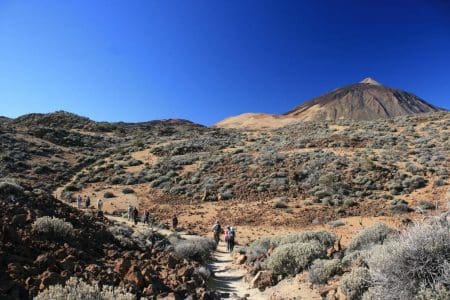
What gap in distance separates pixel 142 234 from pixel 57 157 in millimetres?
31446

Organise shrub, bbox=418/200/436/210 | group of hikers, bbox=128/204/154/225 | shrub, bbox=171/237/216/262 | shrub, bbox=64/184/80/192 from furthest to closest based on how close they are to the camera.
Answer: shrub, bbox=64/184/80/192
group of hikers, bbox=128/204/154/225
shrub, bbox=418/200/436/210
shrub, bbox=171/237/216/262

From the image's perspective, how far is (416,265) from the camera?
557 centimetres

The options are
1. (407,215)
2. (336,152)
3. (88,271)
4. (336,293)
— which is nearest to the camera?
(88,271)

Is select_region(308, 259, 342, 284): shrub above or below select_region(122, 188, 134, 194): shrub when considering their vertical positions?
below

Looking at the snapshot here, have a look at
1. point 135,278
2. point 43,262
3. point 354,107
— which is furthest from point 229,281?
point 354,107

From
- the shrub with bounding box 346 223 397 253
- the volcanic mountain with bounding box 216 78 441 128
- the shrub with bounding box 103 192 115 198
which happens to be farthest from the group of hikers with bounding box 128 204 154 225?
the volcanic mountain with bounding box 216 78 441 128

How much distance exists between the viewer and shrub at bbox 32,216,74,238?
Answer: 880cm

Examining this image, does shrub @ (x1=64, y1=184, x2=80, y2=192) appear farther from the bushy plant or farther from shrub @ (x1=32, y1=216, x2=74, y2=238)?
shrub @ (x1=32, y1=216, x2=74, y2=238)

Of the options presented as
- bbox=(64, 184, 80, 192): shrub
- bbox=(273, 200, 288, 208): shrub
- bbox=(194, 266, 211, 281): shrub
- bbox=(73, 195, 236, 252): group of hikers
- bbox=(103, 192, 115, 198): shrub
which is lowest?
bbox=(194, 266, 211, 281): shrub

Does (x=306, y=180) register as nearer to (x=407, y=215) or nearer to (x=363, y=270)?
(x=407, y=215)

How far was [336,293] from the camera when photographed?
24.9 ft

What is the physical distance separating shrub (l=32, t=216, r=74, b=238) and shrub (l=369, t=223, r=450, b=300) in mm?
6859

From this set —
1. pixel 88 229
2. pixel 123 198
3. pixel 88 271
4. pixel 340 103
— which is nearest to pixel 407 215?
pixel 88 229

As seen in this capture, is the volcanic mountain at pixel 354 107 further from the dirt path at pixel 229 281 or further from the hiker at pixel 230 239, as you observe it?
the dirt path at pixel 229 281
